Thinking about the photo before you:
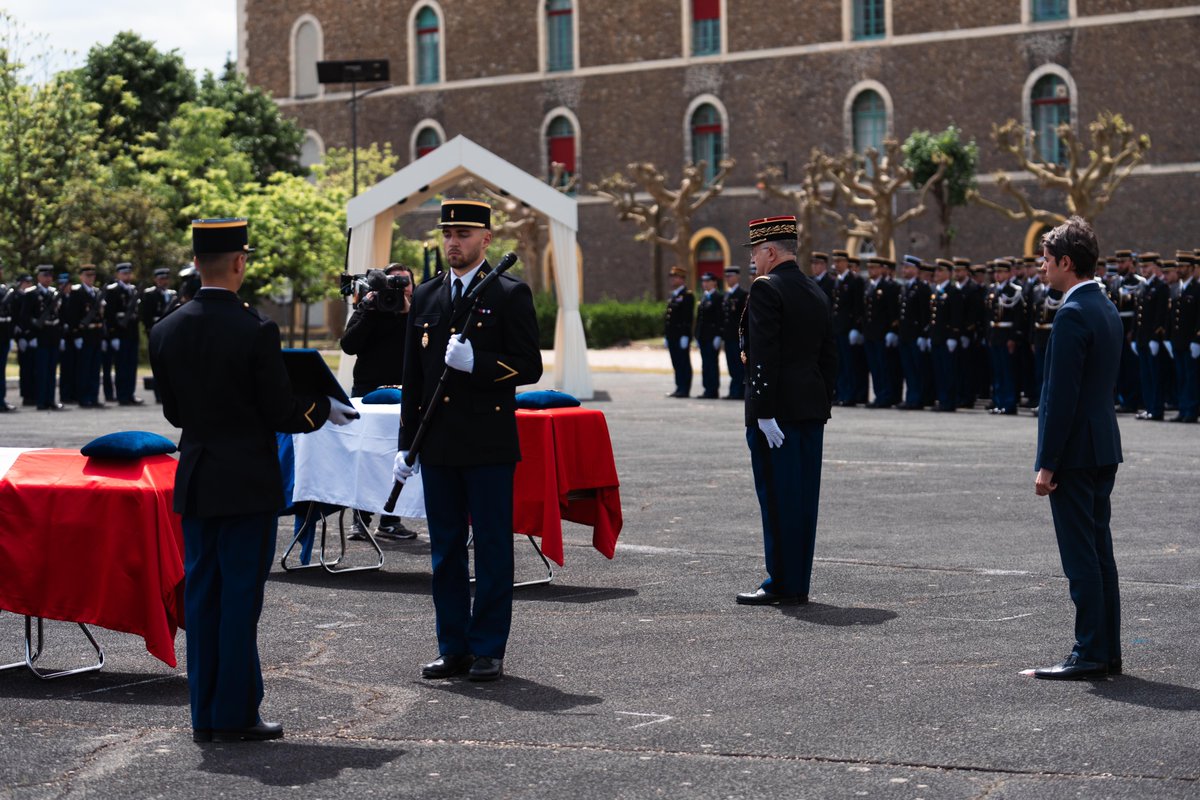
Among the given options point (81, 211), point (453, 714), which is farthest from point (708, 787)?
point (81, 211)

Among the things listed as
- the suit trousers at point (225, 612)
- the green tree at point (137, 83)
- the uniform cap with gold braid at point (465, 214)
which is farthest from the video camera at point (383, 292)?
the green tree at point (137, 83)

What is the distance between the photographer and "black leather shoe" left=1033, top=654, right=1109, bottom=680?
23.7ft

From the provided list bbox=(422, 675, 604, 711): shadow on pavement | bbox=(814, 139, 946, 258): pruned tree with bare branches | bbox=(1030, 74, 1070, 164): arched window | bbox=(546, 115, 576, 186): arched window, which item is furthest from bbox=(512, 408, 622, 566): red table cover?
bbox=(546, 115, 576, 186): arched window

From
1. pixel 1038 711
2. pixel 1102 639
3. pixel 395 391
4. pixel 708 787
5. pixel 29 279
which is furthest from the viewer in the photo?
pixel 29 279

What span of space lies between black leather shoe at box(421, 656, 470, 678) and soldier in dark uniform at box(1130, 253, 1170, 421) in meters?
17.1

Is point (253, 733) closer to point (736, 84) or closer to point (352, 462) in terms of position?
point (352, 462)

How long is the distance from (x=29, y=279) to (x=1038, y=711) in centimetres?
2414

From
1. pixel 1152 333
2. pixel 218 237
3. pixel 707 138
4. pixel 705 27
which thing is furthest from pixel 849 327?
pixel 705 27

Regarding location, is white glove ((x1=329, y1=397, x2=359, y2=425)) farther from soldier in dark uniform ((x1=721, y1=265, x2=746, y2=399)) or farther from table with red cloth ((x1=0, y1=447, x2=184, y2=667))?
soldier in dark uniform ((x1=721, y1=265, x2=746, y2=399))

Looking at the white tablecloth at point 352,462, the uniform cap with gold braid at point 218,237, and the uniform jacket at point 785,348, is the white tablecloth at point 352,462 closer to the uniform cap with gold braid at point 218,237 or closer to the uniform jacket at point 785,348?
the uniform jacket at point 785,348

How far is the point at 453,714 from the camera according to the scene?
6742 millimetres

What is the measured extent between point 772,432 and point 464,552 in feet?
7.54

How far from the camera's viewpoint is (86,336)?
90.2 feet

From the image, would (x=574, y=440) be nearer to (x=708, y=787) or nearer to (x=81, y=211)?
(x=708, y=787)
